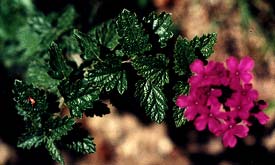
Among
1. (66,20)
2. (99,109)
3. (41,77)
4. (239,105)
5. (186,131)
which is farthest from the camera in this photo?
(186,131)

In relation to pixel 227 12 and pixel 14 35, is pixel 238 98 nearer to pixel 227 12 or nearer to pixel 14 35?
pixel 14 35

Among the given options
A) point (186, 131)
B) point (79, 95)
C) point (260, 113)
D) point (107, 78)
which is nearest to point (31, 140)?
point (79, 95)

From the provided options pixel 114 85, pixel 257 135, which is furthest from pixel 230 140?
pixel 257 135

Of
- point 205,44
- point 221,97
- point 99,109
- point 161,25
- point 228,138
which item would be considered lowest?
point 228,138

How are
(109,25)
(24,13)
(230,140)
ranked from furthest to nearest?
1. (24,13)
2. (109,25)
3. (230,140)

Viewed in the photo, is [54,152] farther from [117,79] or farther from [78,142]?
[117,79]
